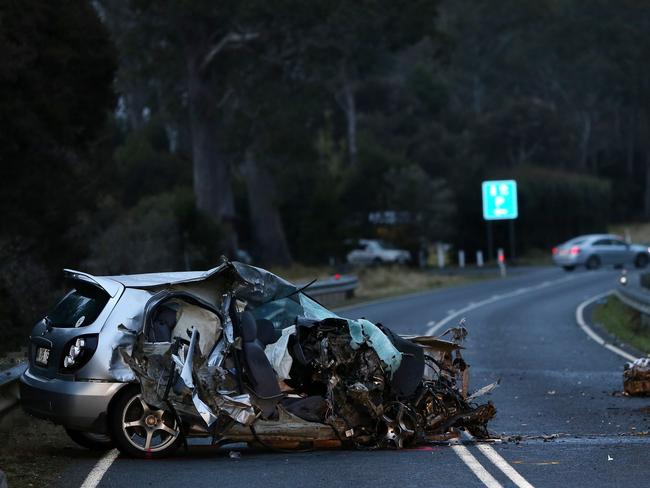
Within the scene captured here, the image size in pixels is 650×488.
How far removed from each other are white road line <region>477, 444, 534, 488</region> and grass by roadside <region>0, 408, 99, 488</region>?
10.5 feet

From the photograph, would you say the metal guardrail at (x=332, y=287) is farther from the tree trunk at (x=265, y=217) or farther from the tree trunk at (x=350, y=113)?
the tree trunk at (x=350, y=113)

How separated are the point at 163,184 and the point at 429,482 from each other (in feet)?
182

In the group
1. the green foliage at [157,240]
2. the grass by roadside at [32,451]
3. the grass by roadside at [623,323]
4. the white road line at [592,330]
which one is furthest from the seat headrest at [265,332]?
the green foliage at [157,240]

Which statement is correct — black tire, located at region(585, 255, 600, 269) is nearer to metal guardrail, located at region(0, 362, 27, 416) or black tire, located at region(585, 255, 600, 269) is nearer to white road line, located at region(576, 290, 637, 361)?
white road line, located at region(576, 290, 637, 361)

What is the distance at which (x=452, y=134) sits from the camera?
81.4 meters

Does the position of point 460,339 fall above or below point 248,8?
below

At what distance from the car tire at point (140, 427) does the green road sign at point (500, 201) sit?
46253 millimetres

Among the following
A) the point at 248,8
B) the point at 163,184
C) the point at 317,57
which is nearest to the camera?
the point at 248,8

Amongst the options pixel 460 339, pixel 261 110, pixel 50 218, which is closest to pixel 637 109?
pixel 261 110

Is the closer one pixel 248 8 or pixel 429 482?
pixel 429 482

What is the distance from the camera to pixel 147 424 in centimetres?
1036

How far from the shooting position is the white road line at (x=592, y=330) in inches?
827

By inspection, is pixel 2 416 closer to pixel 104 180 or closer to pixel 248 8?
pixel 104 180

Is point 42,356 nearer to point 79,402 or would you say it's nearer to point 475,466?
point 79,402
